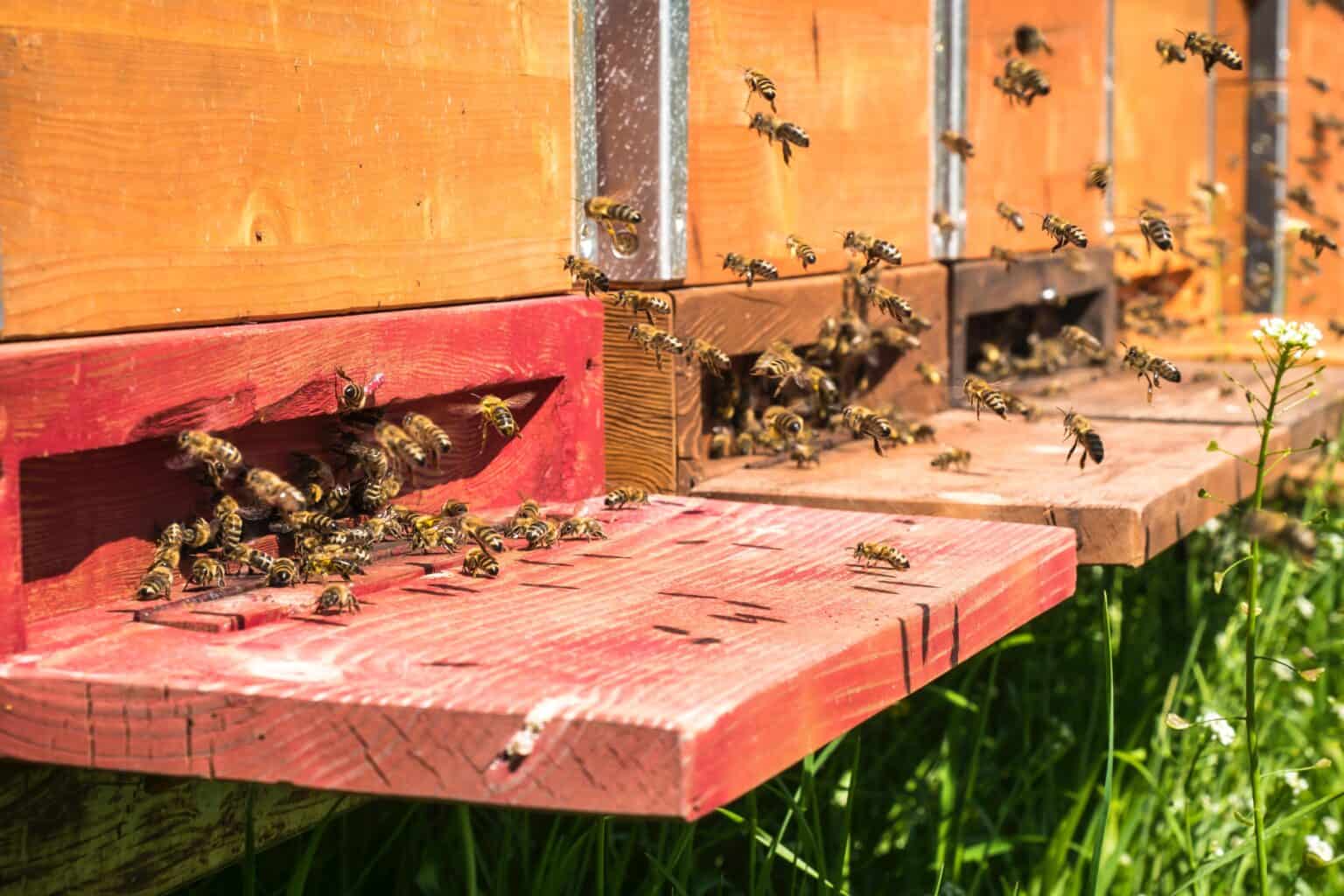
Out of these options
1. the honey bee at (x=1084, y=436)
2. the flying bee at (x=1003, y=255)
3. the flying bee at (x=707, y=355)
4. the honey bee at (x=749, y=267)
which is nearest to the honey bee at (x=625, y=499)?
the flying bee at (x=707, y=355)

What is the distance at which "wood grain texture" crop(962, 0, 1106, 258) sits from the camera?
4.86 meters

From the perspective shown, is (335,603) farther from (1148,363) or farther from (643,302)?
(1148,363)

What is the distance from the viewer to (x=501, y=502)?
3.03m

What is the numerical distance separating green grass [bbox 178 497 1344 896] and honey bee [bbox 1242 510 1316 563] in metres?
0.37

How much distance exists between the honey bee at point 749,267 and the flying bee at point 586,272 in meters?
0.46

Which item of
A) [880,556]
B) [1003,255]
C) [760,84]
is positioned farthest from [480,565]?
[1003,255]

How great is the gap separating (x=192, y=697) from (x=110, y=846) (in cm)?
62

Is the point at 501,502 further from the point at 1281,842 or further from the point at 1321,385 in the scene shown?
the point at 1321,385

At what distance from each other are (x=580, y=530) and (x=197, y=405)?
0.73 metres

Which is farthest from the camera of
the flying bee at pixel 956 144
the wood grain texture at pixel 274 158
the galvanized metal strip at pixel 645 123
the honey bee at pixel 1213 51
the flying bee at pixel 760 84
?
the flying bee at pixel 956 144

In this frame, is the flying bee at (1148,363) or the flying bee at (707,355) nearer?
the flying bee at (707,355)

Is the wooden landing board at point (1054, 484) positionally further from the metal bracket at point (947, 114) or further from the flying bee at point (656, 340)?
the metal bracket at point (947, 114)

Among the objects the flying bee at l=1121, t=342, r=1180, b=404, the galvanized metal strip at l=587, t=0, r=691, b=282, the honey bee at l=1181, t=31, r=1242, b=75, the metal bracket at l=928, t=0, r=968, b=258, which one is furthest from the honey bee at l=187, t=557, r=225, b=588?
the honey bee at l=1181, t=31, r=1242, b=75

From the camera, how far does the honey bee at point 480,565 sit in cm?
244
